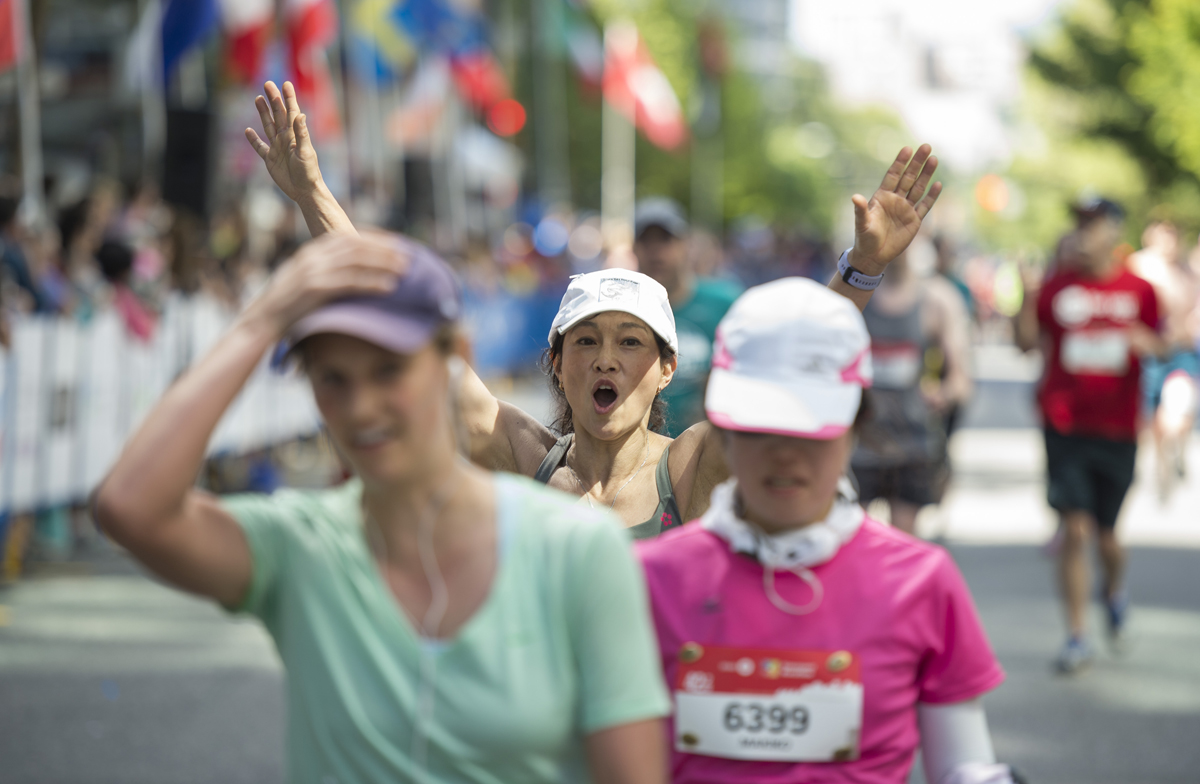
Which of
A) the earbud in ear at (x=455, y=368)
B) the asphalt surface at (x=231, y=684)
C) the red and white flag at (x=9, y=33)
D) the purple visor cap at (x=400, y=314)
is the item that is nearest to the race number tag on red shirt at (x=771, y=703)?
the earbud in ear at (x=455, y=368)

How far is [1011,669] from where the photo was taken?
7863 mm

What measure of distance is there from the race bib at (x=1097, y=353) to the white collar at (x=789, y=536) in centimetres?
592

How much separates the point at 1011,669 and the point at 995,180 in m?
81.4

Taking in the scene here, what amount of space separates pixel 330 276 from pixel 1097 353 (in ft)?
21.9

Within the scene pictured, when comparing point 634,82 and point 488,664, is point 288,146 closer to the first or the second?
point 488,664

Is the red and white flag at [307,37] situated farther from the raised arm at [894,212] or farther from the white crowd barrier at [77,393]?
the raised arm at [894,212]

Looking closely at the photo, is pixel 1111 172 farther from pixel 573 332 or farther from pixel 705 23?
pixel 573 332

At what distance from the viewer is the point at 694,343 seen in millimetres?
7656

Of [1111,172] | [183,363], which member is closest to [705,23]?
[1111,172]

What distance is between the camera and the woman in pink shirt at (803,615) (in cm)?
250

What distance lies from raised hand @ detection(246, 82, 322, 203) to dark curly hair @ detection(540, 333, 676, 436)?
0.78m

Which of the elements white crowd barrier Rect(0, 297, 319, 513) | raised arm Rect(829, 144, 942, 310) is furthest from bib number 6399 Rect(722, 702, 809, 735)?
white crowd barrier Rect(0, 297, 319, 513)

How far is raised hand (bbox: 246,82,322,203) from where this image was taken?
3.74 meters

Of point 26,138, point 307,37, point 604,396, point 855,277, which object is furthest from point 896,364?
point 307,37
